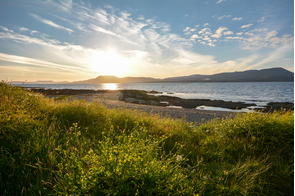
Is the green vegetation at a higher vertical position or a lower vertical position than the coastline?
higher

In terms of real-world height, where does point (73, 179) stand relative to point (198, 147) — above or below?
above

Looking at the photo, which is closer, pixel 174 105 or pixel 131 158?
pixel 131 158

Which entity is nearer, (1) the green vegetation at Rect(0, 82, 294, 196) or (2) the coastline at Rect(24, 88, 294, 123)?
A: (1) the green vegetation at Rect(0, 82, 294, 196)

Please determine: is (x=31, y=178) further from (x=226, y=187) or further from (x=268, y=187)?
(x=268, y=187)

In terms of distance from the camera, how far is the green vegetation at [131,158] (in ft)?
6.61

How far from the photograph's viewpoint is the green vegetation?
6.61 feet

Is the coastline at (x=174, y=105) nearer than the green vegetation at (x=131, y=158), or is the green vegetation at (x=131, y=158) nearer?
the green vegetation at (x=131, y=158)

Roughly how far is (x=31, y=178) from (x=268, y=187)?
466 cm

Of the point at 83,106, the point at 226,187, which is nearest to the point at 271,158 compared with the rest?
the point at 226,187

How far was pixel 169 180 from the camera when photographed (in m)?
2.19

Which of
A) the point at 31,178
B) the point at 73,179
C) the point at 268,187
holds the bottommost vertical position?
the point at 268,187

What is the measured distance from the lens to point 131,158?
82.1 inches

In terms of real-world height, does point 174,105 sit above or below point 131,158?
below

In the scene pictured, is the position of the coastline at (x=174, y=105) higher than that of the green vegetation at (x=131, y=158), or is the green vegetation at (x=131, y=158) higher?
the green vegetation at (x=131, y=158)
